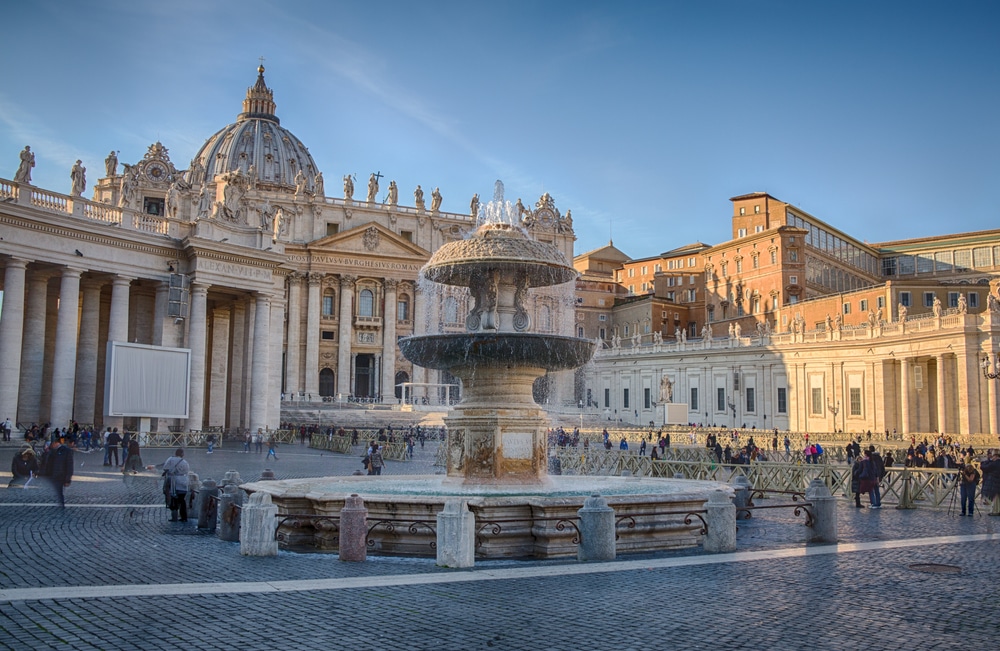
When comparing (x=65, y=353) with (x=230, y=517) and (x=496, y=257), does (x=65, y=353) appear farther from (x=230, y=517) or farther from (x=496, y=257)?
(x=496, y=257)

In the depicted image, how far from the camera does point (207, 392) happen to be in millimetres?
39844

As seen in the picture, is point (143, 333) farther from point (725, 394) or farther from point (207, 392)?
point (725, 394)

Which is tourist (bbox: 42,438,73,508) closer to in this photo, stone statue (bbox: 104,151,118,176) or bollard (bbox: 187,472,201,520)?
bollard (bbox: 187,472,201,520)

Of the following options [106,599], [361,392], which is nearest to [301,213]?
[361,392]

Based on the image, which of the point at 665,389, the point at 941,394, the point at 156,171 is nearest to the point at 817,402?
the point at 941,394

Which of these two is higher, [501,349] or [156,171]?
[156,171]

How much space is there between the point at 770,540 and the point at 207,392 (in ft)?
107

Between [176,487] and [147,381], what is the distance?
19569mm

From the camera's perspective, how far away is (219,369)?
3897 cm

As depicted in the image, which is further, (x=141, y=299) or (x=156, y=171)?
(x=156, y=171)

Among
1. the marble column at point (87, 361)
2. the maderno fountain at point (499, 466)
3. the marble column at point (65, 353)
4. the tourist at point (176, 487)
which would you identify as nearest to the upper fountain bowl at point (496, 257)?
the maderno fountain at point (499, 466)

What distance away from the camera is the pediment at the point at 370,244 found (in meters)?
68.0

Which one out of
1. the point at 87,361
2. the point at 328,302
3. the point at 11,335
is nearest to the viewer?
the point at 11,335

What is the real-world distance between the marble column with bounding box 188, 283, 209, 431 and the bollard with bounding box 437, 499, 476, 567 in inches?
1078
